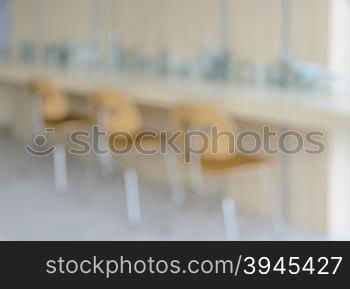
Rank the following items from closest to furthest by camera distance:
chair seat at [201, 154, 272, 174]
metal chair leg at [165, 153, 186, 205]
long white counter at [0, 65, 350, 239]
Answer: long white counter at [0, 65, 350, 239]
chair seat at [201, 154, 272, 174]
metal chair leg at [165, 153, 186, 205]

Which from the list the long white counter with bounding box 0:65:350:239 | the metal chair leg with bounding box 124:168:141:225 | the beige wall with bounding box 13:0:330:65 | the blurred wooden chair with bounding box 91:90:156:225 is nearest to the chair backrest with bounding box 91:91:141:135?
the blurred wooden chair with bounding box 91:90:156:225

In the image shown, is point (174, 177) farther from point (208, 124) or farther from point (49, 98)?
point (208, 124)

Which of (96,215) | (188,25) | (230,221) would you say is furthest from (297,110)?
(188,25)

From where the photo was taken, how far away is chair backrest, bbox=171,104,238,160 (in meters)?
3.00

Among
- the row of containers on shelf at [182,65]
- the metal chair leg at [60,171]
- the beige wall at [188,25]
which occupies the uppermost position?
the beige wall at [188,25]

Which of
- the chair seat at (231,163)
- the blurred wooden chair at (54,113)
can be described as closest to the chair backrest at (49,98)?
the blurred wooden chair at (54,113)

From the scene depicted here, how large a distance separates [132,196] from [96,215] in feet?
1.33

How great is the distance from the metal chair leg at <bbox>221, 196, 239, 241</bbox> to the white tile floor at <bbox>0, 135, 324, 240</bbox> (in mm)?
35

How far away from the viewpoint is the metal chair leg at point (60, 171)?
430 cm

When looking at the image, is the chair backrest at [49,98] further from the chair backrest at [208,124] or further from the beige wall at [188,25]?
the chair backrest at [208,124]

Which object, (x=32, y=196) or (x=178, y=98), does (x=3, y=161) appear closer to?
(x=32, y=196)

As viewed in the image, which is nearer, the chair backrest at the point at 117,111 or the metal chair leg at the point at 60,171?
the chair backrest at the point at 117,111

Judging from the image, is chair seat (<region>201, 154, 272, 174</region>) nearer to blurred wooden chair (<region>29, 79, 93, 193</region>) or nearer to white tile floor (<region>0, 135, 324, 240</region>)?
white tile floor (<region>0, 135, 324, 240</region>)

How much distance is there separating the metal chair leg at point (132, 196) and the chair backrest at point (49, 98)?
61cm
